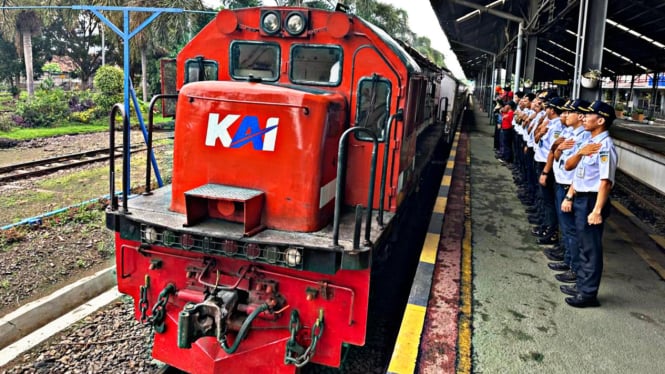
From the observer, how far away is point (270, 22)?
14.3 feet

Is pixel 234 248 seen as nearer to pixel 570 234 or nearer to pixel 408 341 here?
pixel 408 341

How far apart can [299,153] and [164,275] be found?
1.56 metres

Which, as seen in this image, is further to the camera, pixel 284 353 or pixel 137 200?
pixel 137 200

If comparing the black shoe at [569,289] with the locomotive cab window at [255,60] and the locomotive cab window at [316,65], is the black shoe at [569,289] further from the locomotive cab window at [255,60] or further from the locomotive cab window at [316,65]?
the locomotive cab window at [255,60]

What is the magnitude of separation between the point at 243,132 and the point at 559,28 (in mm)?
13316

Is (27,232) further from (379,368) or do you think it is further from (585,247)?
(585,247)

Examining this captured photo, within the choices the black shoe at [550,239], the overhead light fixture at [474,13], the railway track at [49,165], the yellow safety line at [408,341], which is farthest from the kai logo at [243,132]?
the overhead light fixture at [474,13]

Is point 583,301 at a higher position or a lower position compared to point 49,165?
lower

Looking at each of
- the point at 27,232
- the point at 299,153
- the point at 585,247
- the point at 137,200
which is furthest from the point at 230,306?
the point at 27,232

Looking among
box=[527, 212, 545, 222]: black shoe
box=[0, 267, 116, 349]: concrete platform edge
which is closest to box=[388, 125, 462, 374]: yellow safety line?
box=[527, 212, 545, 222]: black shoe

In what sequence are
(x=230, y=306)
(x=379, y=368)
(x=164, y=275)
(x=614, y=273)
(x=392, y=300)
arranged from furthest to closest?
(x=392, y=300), (x=614, y=273), (x=379, y=368), (x=164, y=275), (x=230, y=306)

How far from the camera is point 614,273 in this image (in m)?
4.94

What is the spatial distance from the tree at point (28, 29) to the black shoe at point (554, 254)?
2509 cm

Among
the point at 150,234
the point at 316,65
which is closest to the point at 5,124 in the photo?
the point at 150,234
